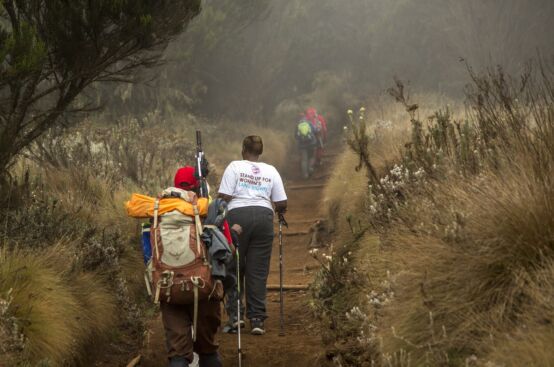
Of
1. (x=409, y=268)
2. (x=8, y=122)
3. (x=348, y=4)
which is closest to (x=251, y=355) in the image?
(x=409, y=268)

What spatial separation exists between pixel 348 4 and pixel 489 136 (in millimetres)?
27579

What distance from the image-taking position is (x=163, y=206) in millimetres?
5711

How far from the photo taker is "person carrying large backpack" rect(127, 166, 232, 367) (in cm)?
561

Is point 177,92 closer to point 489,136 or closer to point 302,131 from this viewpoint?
A: point 302,131

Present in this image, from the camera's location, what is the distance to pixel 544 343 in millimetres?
3973

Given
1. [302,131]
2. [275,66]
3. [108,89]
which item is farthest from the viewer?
[275,66]

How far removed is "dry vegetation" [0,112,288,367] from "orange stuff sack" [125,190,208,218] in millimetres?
1026

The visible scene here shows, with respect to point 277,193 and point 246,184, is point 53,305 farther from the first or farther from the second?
point 277,193

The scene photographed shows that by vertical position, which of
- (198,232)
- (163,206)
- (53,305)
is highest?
(163,206)

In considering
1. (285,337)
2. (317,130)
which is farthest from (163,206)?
(317,130)

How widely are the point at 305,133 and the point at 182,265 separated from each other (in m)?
13.8

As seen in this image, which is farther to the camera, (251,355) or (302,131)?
(302,131)

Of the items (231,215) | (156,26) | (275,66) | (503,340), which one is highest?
(275,66)

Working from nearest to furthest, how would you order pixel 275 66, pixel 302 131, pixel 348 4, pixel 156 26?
pixel 156 26, pixel 302 131, pixel 275 66, pixel 348 4
